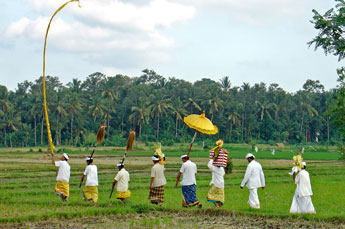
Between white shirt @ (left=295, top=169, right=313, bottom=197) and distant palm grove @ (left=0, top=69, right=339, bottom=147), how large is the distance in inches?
1896

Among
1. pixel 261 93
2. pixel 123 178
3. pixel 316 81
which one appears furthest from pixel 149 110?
pixel 123 178

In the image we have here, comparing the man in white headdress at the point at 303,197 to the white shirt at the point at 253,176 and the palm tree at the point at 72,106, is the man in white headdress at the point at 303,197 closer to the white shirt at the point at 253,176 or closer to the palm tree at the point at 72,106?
the white shirt at the point at 253,176

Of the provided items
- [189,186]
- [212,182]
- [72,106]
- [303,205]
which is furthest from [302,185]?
[72,106]

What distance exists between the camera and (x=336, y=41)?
1034 cm

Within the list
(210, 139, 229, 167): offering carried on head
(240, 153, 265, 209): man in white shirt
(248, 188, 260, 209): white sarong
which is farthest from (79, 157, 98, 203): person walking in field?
(248, 188, 260, 209): white sarong

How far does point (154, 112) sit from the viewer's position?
6462 cm

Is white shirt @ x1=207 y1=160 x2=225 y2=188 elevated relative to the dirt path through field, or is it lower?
elevated

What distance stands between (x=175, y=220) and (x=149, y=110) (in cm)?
5277

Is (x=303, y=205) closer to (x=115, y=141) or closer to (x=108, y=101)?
(x=115, y=141)

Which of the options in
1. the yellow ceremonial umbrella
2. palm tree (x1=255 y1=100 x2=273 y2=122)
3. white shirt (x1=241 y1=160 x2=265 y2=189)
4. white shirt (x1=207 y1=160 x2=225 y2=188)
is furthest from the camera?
palm tree (x1=255 y1=100 x2=273 y2=122)

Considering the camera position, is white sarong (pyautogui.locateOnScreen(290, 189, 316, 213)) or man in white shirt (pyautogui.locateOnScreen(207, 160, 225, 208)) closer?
white sarong (pyautogui.locateOnScreen(290, 189, 316, 213))

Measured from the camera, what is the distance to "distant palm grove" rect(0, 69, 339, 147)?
60.1 meters

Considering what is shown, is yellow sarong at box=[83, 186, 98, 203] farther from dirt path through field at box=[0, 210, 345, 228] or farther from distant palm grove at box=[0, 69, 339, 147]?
distant palm grove at box=[0, 69, 339, 147]

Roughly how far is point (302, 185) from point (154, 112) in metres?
54.3
